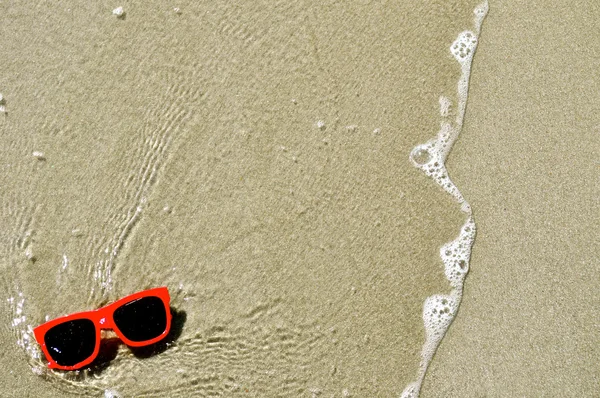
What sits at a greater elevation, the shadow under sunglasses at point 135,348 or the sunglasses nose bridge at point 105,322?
the sunglasses nose bridge at point 105,322

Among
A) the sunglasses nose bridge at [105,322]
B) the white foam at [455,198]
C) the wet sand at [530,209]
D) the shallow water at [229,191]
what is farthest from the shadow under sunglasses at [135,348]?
the wet sand at [530,209]

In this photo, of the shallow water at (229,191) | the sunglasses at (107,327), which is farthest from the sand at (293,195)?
the sunglasses at (107,327)

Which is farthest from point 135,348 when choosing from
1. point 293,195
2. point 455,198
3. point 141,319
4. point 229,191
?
point 455,198

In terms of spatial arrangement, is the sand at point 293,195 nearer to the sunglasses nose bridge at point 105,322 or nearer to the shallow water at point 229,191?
the shallow water at point 229,191

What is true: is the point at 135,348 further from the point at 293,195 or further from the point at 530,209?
the point at 530,209

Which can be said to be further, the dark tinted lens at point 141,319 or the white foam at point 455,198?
the white foam at point 455,198

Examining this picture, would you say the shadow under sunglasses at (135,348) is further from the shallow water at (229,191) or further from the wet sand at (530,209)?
the wet sand at (530,209)
